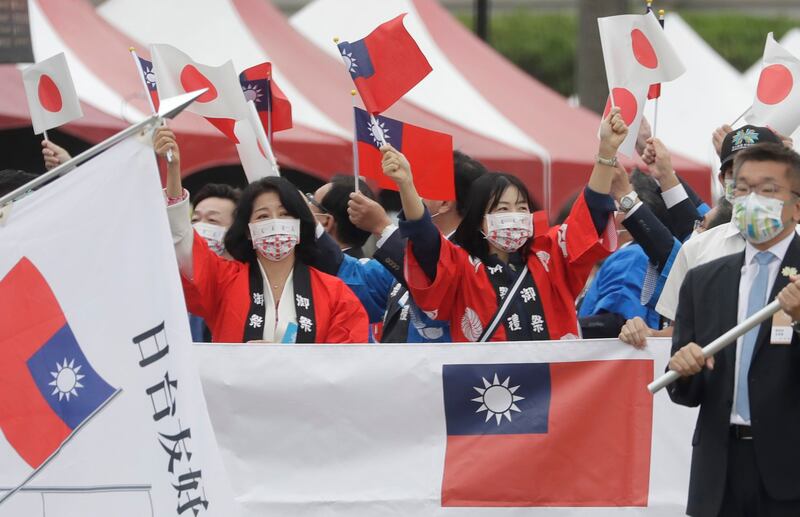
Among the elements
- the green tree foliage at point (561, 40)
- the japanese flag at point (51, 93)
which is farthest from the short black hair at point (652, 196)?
the green tree foliage at point (561, 40)

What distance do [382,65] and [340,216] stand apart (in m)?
1.45

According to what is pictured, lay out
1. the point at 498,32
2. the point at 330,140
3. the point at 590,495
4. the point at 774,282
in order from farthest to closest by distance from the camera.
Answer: the point at 498,32, the point at 330,140, the point at 590,495, the point at 774,282

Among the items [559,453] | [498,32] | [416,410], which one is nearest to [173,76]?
[416,410]

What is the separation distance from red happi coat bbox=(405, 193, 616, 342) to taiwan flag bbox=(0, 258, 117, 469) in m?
1.56

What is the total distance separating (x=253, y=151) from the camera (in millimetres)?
6402

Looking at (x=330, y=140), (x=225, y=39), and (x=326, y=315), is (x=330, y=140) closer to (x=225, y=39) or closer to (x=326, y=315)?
(x=225, y=39)

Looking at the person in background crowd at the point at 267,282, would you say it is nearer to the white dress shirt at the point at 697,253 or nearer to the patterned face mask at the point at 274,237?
the patterned face mask at the point at 274,237

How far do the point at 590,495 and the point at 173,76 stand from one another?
104 inches

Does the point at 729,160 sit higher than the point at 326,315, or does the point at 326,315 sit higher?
the point at 729,160

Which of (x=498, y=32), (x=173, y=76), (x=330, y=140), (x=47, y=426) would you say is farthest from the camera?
(x=498, y=32)

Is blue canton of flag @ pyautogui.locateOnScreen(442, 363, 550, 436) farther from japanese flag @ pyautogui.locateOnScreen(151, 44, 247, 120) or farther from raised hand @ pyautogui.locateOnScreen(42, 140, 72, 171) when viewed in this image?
raised hand @ pyautogui.locateOnScreen(42, 140, 72, 171)

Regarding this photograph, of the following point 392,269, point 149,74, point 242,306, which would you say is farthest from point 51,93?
point 392,269

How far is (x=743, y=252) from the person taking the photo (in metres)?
4.14

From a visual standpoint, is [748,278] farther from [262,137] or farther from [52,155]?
[52,155]
